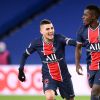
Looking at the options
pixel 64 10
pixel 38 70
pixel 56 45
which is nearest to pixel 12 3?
pixel 64 10

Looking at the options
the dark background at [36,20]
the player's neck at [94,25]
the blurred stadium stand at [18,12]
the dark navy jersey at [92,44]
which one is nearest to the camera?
the dark navy jersey at [92,44]

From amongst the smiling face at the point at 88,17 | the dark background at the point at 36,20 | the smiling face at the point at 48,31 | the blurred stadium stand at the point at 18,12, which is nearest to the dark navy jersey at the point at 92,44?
the smiling face at the point at 88,17

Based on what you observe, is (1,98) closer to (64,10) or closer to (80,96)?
(80,96)

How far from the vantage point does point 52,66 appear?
10.0 m

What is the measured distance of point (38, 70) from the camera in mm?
16281

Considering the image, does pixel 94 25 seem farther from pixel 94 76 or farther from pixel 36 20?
pixel 36 20

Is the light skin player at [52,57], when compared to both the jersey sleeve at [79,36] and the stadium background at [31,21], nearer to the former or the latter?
the jersey sleeve at [79,36]

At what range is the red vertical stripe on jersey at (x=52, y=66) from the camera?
10.0 metres

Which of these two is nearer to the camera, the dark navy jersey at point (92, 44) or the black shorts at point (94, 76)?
the black shorts at point (94, 76)

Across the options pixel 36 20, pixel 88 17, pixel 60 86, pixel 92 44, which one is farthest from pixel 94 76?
pixel 36 20

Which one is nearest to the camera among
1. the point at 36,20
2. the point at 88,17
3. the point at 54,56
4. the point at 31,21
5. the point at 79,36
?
the point at 88,17

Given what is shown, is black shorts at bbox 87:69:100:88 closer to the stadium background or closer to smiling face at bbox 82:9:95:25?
smiling face at bbox 82:9:95:25

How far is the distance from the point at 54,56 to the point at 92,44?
0.71 metres

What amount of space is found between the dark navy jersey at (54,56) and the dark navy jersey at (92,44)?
25 cm
